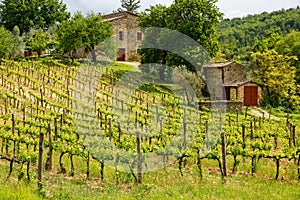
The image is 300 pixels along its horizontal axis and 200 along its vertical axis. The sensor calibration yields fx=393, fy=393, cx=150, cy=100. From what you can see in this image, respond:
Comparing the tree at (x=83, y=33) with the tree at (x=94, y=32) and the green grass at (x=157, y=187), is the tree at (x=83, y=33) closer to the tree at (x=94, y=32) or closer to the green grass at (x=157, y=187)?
the tree at (x=94, y=32)

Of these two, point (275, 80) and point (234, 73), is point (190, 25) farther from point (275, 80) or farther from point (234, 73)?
point (275, 80)

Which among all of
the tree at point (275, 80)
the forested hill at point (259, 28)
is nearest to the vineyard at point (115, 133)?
the tree at point (275, 80)

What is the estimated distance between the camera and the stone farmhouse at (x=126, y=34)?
138ft

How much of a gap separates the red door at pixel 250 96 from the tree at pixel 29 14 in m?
24.7

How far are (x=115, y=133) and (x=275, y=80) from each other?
69.8ft

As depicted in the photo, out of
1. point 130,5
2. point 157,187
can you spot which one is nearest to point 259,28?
point 130,5

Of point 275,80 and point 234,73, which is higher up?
point 234,73

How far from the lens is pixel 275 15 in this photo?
3533 inches

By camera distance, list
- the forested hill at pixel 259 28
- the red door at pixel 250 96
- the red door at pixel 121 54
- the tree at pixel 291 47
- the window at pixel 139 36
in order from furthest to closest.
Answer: the forested hill at pixel 259 28 → the window at pixel 139 36 → the red door at pixel 121 54 → the tree at pixel 291 47 → the red door at pixel 250 96

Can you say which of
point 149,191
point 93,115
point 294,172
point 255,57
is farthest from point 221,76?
point 149,191

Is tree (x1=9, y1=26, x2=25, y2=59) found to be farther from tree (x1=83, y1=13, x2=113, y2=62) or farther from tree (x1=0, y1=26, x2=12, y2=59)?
tree (x1=83, y1=13, x2=113, y2=62)

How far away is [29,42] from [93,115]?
2203cm

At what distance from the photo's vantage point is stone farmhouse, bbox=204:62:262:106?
99.5ft

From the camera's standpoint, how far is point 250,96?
3091cm
